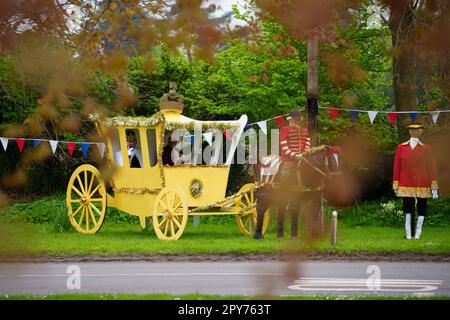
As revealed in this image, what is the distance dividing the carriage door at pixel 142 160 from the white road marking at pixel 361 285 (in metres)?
6.79

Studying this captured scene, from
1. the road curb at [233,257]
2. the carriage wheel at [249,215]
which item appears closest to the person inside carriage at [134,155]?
the carriage wheel at [249,215]

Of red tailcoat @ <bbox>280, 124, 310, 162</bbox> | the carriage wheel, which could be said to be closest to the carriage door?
the carriage wheel

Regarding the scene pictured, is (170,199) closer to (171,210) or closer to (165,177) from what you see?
(171,210)

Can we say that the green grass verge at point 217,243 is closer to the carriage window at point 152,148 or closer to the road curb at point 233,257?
the road curb at point 233,257

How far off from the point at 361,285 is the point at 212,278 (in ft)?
6.42

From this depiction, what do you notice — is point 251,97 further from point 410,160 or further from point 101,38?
point 101,38

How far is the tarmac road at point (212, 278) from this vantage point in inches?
388

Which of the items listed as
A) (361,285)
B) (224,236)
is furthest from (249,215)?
(361,285)

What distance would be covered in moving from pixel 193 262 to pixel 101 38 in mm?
7750

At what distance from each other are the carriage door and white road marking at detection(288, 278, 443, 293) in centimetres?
679

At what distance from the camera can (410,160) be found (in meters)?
15.7
